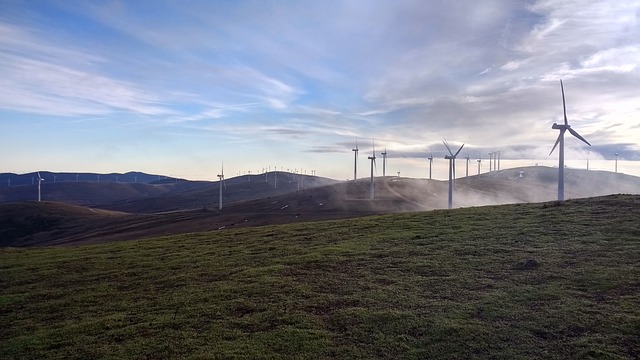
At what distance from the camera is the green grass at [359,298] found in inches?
504

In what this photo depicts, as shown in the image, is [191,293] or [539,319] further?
[191,293]

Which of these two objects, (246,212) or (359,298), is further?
(246,212)

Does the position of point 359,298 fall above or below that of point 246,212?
above

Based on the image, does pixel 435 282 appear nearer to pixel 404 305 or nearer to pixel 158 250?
pixel 404 305

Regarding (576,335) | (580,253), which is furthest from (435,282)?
(580,253)

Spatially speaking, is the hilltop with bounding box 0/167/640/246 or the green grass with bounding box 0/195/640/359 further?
the hilltop with bounding box 0/167/640/246

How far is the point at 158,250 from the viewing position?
1243 inches

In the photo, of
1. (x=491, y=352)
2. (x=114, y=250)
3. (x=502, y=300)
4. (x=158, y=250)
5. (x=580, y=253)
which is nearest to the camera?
(x=491, y=352)

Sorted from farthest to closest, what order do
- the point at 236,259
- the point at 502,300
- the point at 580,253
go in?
the point at 236,259 < the point at 580,253 < the point at 502,300

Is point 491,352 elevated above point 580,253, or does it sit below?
below

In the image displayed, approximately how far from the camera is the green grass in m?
12.8

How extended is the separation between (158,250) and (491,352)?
2523cm

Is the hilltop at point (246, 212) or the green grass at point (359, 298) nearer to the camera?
the green grass at point (359, 298)

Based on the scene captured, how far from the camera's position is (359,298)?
1656 cm
